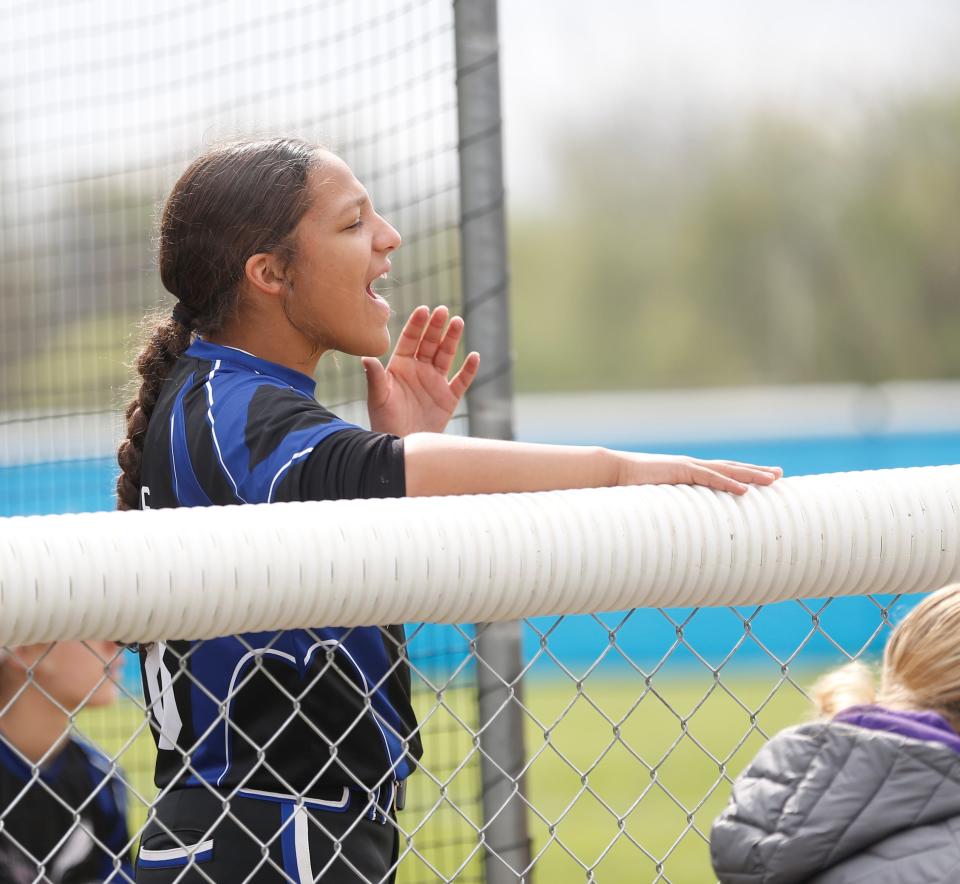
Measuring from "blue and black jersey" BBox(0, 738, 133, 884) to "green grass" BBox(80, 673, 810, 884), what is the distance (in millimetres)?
786

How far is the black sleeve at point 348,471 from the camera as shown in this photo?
1.54 metres

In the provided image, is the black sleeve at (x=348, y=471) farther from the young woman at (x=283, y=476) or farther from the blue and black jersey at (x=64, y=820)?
the blue and black jersey at (x=64, y=820)

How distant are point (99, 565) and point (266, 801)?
47cm

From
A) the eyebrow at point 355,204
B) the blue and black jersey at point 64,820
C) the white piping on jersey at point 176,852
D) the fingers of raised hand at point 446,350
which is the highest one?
the eyebrow at point 355,204

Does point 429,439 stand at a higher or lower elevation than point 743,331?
higher

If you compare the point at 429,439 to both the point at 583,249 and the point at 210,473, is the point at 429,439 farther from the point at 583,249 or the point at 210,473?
the point at 583,249

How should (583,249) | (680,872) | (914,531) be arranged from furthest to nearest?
1. (583,249)
2. (680,872)
3. (914,531)

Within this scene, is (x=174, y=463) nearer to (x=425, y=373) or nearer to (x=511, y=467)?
(x=511, y=467)

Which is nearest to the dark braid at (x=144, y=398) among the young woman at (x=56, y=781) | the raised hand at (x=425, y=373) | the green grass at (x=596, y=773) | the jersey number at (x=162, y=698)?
the jersey number at (x=162, y=698)

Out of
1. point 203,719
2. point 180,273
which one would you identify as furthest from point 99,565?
point 180,273

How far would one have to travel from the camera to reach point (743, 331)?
29.1 meters

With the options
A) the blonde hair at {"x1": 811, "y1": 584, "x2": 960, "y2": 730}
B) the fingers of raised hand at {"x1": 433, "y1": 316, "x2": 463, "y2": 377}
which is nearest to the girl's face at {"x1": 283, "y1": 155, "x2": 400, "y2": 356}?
the fingers of raised hand at {"x1": 433, "y1": 316, "x2": 463, "y2": 377}

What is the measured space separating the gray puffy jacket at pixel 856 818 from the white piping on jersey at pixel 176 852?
25.1 inches

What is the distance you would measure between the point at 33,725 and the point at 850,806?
1.96m
